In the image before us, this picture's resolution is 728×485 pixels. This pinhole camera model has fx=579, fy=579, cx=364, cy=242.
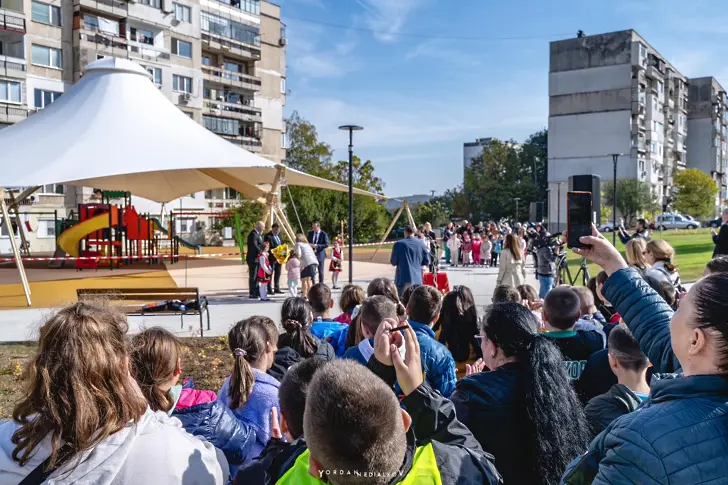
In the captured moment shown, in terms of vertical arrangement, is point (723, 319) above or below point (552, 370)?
above

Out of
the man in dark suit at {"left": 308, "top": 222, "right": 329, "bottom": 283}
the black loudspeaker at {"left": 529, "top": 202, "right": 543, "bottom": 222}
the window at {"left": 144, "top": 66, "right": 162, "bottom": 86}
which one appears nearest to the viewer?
the man in dark suit at {"left": 308, "top": 222, "right": 329, "bottom": 283}

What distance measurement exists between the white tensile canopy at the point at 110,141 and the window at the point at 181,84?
3046cm

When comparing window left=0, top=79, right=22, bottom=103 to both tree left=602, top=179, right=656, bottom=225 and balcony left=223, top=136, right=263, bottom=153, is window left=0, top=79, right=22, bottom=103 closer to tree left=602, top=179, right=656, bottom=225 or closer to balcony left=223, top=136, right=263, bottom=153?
balcony left=223, top=136, right=263, bottom=153

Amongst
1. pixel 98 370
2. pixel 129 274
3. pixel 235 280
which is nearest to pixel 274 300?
pixel 235 280

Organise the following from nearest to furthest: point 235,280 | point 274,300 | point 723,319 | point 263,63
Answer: point 723,319, point 274,300, point 235,280, point 263,63

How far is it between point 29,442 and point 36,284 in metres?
16.9

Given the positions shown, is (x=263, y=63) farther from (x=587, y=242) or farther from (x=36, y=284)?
(x=587, y=242)

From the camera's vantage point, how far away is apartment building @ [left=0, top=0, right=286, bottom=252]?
35.2 metres

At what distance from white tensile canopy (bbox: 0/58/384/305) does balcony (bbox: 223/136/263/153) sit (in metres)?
33.9

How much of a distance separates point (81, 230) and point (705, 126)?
90.7 meters

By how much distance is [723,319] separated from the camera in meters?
1.48

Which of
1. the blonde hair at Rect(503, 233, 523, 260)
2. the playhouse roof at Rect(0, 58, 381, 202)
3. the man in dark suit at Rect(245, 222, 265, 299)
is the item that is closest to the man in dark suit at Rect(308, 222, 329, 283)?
the playhouse roof at Rect(0, 58, 381, 202)

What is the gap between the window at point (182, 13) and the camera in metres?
44.0

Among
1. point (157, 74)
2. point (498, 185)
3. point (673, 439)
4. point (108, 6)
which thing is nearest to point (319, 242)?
point (673, 439)
